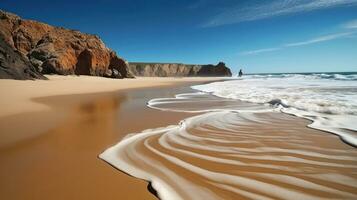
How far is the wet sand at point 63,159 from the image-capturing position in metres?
2.50

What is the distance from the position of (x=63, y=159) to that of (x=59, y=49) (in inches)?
1673

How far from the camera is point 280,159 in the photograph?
3389 millimetres

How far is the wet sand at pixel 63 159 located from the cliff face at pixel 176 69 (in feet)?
411

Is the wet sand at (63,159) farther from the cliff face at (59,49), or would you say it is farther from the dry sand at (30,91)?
the cliff face at (59,49)

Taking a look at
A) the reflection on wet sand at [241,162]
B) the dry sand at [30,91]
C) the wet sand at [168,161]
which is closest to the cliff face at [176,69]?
the dry sand at [30,91]

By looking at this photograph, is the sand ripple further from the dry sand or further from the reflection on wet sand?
the dry sand

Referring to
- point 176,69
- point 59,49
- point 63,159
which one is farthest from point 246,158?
point 176,69

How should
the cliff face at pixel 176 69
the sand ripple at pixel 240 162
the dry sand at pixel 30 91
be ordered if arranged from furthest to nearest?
the cliff face at pixel 176 69 < the dry sand at pixel 30 91 < the sand ripple at pixel 240 162

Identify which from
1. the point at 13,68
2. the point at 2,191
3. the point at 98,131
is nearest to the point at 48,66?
the point at 13,68

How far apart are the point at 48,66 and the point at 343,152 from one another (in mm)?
39805

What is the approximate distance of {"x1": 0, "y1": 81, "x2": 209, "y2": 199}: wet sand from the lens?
98.3 inches

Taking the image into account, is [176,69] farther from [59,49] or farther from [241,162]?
[241,162]

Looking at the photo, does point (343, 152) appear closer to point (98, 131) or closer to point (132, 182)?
point (132, 182)

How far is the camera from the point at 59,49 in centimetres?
4050
